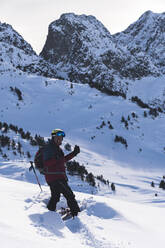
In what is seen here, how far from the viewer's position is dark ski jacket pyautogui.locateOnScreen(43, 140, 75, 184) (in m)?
4.71

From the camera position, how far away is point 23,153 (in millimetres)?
10242

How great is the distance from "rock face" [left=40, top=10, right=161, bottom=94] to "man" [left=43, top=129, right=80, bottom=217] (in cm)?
6759

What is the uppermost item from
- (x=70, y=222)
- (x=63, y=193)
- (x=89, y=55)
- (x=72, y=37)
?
(x=72, y=37)

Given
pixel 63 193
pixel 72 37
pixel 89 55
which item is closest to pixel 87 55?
pixel 89 55

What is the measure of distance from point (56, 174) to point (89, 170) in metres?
5.88

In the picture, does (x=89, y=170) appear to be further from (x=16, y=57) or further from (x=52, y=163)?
(x=16, y=57)

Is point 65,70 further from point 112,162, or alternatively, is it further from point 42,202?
point 42,202

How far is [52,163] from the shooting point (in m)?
4.74

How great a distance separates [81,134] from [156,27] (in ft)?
440

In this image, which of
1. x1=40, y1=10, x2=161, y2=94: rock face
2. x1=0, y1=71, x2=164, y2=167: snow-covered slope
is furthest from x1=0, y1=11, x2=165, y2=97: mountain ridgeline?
x1=0, y1=71, x2=164, y2=167: snow-covered slope

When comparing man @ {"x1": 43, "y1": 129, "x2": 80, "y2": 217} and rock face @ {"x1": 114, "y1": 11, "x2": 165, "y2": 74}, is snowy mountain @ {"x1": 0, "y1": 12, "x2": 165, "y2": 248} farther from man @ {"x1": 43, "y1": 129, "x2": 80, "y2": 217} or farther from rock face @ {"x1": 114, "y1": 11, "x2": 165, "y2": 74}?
rock face @ {"x1": 114, "y1": 11, "x2": 165, "y2": 74}

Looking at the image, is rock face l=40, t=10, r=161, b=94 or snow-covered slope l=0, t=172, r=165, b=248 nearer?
snow-covered slope l=0, t=172, r=165, b=248

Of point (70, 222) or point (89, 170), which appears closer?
point (70, 222)

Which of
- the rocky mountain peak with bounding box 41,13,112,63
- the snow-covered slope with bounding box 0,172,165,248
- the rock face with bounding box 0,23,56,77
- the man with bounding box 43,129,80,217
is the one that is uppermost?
the rocky mountain peak with bounding box 41,13,112,63
